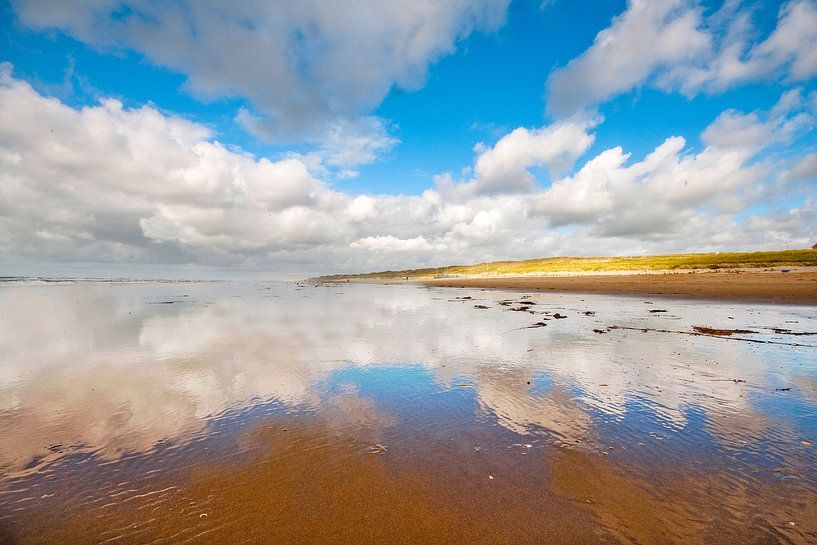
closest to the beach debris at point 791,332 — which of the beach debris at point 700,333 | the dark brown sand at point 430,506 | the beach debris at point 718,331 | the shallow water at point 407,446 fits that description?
the beach debris at point 718,331

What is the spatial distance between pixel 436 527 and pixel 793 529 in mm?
3945

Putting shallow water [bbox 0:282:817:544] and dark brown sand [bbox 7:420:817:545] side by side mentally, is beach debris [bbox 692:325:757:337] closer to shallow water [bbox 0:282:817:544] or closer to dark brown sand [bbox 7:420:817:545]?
shallow water [bbox 0:282:817:544]

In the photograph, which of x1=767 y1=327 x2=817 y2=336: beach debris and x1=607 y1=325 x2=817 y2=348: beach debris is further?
x1=767 y1=327 x2=817 y2=336: beach debris

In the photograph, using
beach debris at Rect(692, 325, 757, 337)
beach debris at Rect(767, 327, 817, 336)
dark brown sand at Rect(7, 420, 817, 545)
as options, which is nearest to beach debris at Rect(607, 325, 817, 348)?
beach debris at Rect(692, 325, 757, 337)

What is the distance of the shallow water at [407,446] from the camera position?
4160 mm

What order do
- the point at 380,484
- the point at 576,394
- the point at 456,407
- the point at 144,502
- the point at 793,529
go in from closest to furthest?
the point at 793,529 → the point at 144,502 → the point at 380,484 → the point at 456,407 → the point at 576,394

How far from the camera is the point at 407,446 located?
605cm

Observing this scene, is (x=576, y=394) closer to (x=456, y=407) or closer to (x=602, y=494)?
(x=456, y=407)

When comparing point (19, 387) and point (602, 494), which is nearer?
point (602, 494)

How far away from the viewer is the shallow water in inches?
164

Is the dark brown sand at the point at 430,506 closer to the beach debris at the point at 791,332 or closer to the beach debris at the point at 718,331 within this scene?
the beach debris at the point at 718,331

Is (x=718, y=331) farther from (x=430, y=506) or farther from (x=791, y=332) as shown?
(x=430, y=506)

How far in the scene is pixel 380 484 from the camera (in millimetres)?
4926

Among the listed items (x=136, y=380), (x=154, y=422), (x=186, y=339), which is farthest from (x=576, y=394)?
(x=186, y=339)
